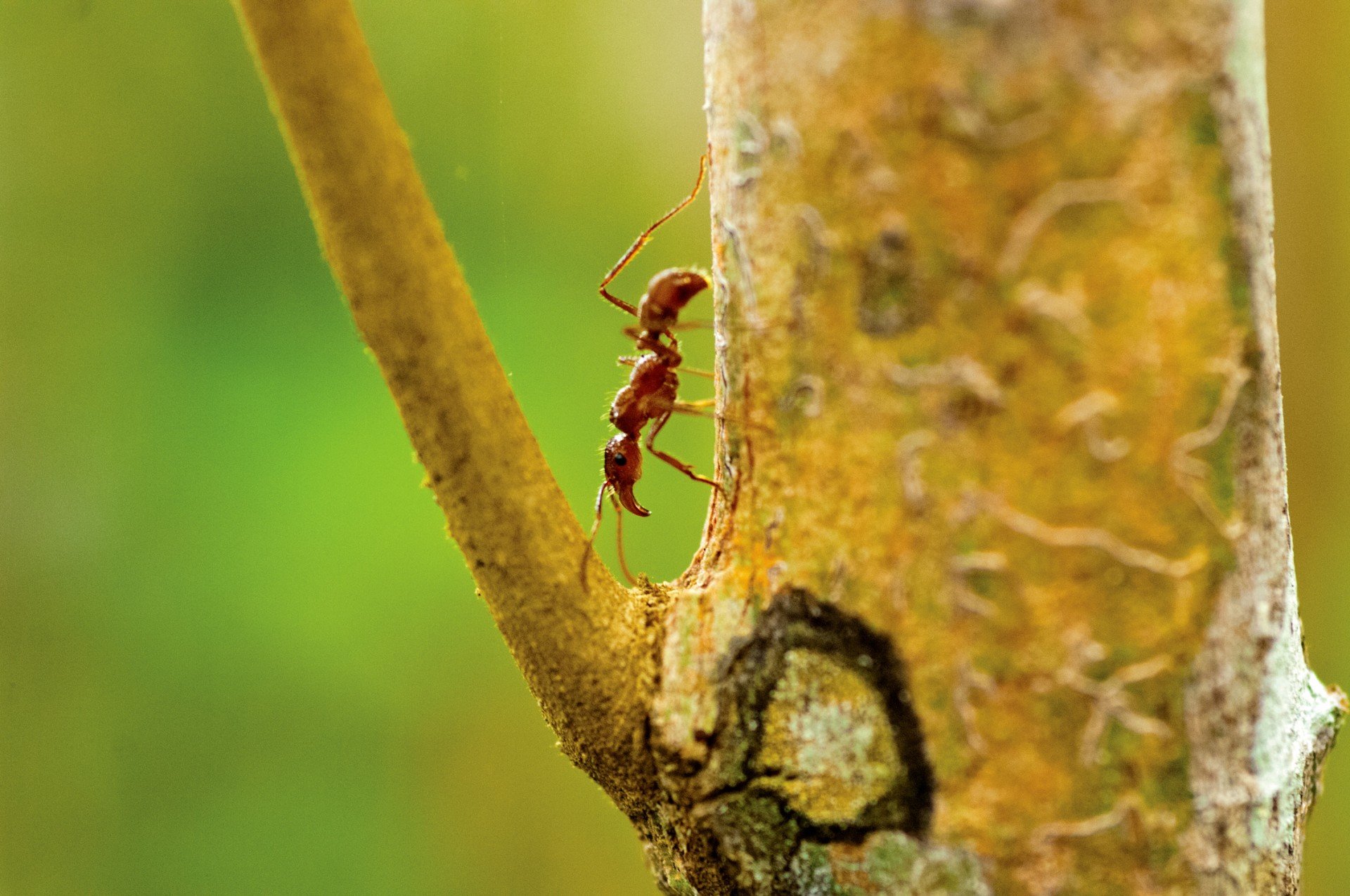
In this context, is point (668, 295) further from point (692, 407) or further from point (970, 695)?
point (970, 695)

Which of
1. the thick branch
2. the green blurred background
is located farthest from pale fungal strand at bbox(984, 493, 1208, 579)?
the green blurred background

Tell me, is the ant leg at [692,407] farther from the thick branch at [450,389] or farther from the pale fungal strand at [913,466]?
the pale fungal strand at [913,466]

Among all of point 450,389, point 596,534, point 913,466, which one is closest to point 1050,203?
point 913,466

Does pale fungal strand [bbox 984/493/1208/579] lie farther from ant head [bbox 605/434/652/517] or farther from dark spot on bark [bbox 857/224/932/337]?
ant head [bbox 605/434/652/517]

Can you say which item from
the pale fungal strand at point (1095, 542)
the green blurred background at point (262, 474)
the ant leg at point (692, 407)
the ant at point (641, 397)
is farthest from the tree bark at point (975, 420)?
the green blurred background at point (262, 474)

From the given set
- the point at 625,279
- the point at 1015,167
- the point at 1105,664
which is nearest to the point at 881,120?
the point at 1015,167

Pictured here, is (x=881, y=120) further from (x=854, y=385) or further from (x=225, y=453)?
(x=225, y=453)
